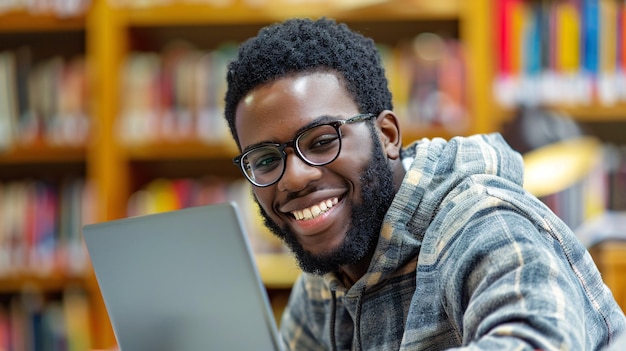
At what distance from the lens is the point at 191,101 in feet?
8.82

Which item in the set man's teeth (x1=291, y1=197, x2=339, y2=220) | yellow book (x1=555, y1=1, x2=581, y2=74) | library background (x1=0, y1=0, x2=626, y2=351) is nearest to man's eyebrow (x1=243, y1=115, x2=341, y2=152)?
man's teeth (x1=291, y1=197, x2=339, y2=220)

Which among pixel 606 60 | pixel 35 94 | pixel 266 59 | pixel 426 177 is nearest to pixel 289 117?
pixel 266 59

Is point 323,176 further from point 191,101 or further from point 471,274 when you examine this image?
point 191,101

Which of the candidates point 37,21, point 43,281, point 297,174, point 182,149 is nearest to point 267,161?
point 297,174

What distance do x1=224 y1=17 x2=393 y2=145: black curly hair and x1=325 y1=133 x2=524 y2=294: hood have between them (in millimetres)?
130

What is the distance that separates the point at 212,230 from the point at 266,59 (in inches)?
10.8

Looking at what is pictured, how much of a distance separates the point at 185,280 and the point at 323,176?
23 centimetres

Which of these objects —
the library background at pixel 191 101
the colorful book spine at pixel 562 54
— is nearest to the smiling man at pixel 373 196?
the library background at pixel 191 101

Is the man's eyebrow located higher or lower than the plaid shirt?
higher

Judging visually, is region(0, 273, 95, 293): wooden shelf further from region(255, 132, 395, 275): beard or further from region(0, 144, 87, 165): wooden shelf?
region(255, 132, 395, 275): beard

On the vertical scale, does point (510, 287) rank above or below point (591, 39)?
below

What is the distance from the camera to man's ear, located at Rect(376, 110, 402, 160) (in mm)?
1204

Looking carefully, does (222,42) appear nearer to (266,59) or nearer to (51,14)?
(51,14)

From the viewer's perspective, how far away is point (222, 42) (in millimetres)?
2996
